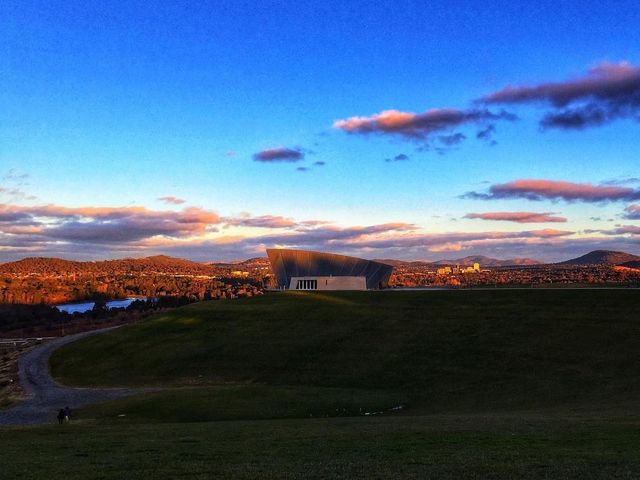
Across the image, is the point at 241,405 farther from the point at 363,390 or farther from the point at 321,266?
the point at 321,266

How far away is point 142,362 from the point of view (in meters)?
54.4

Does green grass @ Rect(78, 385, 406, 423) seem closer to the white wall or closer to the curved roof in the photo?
the white wall

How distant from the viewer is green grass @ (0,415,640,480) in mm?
13641

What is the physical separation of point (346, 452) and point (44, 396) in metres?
35.9

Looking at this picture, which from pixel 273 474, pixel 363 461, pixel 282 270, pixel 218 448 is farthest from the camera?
pixel 282 270

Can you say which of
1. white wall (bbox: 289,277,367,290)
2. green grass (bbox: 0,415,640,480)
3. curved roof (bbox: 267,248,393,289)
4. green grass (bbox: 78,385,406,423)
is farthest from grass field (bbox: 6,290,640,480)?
curved roof (bbox: 267,248,393,289)

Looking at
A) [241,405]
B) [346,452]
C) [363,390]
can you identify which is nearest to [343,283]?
[363,390]

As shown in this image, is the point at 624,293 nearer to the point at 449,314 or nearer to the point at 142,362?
the point at 449,314

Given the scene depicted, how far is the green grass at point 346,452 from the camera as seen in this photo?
13641 mm

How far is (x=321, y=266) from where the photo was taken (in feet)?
329

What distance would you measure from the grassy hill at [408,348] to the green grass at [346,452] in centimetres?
1332

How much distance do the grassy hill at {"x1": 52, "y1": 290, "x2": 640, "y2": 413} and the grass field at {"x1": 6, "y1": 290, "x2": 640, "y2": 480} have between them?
0.22 meters

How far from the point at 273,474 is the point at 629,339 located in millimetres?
39349

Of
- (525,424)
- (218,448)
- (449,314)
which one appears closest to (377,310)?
(449,314)
